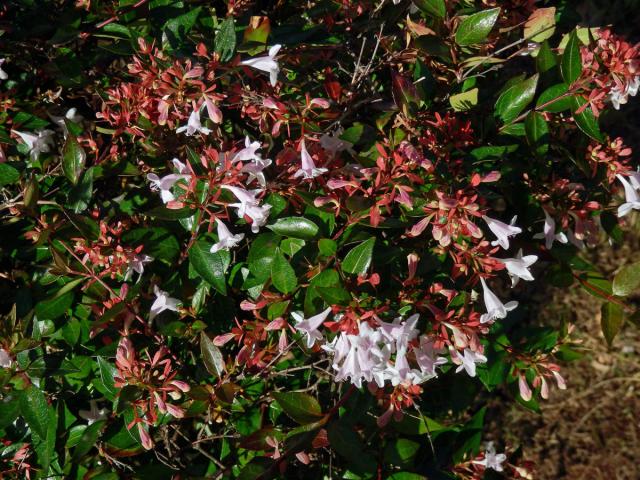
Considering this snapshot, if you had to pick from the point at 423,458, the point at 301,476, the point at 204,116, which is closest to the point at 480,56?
the point at 204,116

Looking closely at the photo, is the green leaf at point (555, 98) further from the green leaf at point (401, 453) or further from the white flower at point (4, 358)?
the white flower at point (4, 358)

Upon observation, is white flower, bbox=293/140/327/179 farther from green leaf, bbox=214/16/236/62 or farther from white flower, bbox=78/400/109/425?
white flower, bbox=78/400/109/425

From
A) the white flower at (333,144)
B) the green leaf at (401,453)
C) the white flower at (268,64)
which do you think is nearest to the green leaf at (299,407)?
the green leaf at (401,453)

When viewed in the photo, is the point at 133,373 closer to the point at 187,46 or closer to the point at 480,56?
the point at 187,46

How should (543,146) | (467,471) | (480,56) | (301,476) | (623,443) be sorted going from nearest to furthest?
(543,146) < (480,56) < (467,471) < (301,476) < (623,443)

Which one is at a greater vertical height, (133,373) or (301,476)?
(133,373)

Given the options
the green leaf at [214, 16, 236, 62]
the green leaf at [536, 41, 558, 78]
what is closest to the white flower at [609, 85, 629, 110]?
the green leaf at [536, 41, 558, 78]
